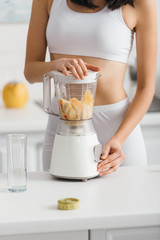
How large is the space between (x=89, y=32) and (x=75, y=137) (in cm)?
41

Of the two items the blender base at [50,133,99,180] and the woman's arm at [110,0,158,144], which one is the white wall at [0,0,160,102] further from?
the blender base at [50,133,99,180]

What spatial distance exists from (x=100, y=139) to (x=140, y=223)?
565mm

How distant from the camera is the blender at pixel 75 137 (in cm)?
134

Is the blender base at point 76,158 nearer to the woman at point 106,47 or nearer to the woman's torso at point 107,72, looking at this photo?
the woman at point 106,47

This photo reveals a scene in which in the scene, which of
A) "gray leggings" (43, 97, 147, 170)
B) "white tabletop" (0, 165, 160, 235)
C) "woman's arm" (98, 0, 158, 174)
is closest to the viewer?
"white tabletop" (0, 165, 160, 235)

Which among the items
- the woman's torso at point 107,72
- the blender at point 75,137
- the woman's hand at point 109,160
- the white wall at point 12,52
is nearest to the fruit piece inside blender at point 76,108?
the blender at point 75,137

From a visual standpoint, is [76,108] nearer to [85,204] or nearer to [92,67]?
[92,67]

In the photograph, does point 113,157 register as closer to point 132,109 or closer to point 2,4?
point 132,109

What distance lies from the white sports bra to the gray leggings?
17 cm

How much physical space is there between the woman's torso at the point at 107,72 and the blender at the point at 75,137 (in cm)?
24

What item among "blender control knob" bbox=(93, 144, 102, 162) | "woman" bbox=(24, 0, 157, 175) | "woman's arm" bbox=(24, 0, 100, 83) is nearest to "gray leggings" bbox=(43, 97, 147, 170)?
"woman" bbox=(24, 0, 157, 175)

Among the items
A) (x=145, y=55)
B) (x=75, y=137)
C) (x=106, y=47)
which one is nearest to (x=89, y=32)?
(x=106, y=47)

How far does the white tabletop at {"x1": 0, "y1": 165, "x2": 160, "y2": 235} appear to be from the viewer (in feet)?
3.55

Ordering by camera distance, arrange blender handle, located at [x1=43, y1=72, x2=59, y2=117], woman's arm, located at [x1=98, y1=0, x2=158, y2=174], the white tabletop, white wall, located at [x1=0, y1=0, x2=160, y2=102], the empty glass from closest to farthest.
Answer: the white tabletop → the empty glass → blender handle, located at [x1=43, y1=72, x2=59, y2=117] → woman's arm, located at [x1=98, y1=0, x2=158, y2=174] → white wall, located at [x1=0, y1=0, x2=160, y2=102]
